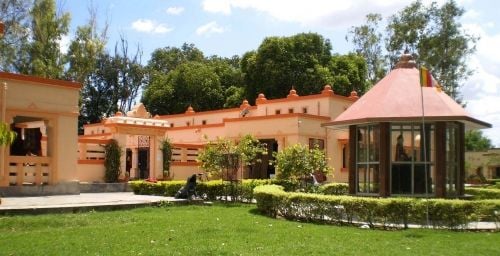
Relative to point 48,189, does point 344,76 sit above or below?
above

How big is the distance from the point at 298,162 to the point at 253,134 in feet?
45.3

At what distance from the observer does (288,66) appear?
157 feet

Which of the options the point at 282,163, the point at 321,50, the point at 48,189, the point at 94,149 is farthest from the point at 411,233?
the point at 321,50

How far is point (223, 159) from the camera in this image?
20469 mm

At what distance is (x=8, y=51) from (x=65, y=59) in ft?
13.7

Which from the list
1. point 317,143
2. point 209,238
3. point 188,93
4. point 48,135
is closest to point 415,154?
point 209,238

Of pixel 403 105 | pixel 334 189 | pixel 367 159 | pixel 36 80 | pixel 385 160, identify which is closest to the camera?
pixel 385 160

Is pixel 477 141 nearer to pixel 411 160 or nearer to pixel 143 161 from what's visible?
pixel 143 161

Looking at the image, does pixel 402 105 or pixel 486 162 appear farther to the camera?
pixel 486 162

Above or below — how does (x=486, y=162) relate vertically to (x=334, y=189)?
above

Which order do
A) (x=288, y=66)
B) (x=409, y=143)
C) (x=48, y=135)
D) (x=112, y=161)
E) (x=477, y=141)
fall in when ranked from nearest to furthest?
(x=409, y=143), (x=48, y=135), (x=112, y=161), (x=288, y=66), (x=477, y=141)

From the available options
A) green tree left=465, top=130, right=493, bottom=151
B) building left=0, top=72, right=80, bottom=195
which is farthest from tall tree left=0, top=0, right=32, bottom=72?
green tree left=465, top=130, right=493, bottom=151

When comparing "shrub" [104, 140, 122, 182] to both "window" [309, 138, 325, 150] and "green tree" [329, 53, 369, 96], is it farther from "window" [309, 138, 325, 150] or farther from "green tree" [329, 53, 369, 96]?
"green tree" [329, 53, 369, 96]

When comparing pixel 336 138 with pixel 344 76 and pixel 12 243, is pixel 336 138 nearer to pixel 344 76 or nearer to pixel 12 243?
pixel 344 76
